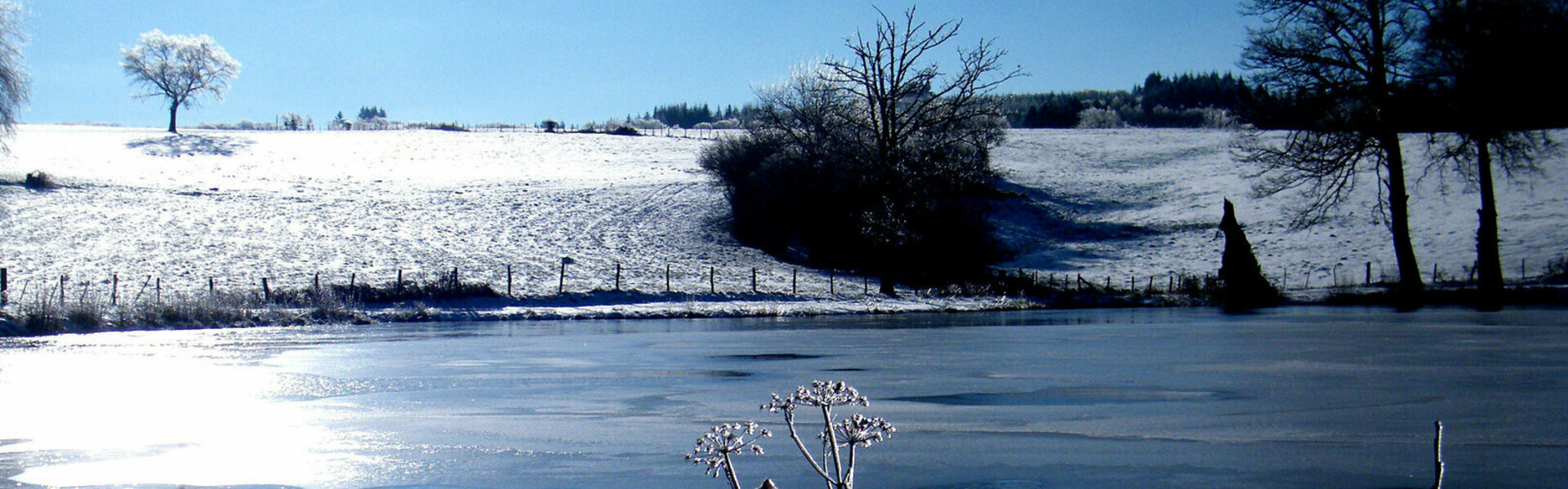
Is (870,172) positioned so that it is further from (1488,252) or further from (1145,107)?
(1145,107)

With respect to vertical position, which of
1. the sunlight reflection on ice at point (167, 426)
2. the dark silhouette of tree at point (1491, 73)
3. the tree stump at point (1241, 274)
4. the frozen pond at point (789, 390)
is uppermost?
the dark silhouette of tree at point (1491, 73)

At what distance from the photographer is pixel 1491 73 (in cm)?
2794

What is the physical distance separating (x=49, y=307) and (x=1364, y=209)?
179ft

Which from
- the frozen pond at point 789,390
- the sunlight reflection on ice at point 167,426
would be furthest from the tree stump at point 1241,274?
the sunlight reflection on ice at point 167,426

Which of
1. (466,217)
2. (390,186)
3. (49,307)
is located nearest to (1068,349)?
(49,307)

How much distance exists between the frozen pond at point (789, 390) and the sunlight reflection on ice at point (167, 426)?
0.04m

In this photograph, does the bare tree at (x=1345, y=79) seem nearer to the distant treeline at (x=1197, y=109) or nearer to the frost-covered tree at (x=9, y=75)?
the distant treeline at (x=1197, y=109)

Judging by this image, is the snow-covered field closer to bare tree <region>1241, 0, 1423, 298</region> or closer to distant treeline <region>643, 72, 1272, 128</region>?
bare tree <region>1241, 0, 1423, 298</region>

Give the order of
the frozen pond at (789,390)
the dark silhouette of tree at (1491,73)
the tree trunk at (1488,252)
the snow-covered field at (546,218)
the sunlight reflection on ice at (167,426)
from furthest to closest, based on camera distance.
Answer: the snow-covered field at (546,218), the tree trunk at (1488,252), the dark silhouette of tree at (1491,73), the sunlight reflection on ice at (167,426), the frozen pond at (789,390)

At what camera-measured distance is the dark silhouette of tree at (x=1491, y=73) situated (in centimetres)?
2775

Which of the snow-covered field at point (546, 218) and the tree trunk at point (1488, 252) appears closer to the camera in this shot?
the tree trunk at point (1488, 252)

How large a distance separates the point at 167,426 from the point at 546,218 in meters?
43.8

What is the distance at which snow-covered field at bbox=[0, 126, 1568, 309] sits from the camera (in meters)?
38.2

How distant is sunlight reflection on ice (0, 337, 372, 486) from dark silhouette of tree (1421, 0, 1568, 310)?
2702 centimetres
